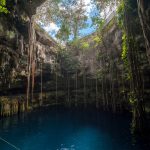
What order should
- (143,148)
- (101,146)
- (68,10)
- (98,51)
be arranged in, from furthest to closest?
(68,10), (98,51), (101,146), (143,148)

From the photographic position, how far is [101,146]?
675 cm

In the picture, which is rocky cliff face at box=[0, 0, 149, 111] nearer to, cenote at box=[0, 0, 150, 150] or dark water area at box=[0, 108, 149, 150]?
cenote at box=[0, 0, 150, 150]

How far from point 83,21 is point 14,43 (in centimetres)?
784

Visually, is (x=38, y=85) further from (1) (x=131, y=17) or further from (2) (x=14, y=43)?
(1) (x=131, y=17)

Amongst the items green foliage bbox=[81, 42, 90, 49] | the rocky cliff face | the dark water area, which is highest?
green foliage bbox=[81, 42, 90, 49]

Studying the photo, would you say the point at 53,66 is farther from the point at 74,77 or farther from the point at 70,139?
the point at 70,139

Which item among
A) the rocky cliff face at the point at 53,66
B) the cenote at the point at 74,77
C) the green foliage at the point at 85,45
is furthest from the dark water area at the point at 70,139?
the green foliage at the point at 85,45

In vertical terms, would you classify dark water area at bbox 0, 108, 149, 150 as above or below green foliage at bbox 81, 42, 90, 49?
below

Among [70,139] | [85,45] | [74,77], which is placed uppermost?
[85,45]

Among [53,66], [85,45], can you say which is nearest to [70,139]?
[53,66]

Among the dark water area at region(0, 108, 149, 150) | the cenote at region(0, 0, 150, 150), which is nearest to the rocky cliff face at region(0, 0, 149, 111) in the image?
the cenote at region(0, 0, 150, 150)

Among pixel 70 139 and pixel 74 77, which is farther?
pixel 74 77

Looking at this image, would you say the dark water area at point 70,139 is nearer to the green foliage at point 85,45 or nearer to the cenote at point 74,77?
the cenote at point 74,77

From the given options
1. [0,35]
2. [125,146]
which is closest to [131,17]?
[125,146]
